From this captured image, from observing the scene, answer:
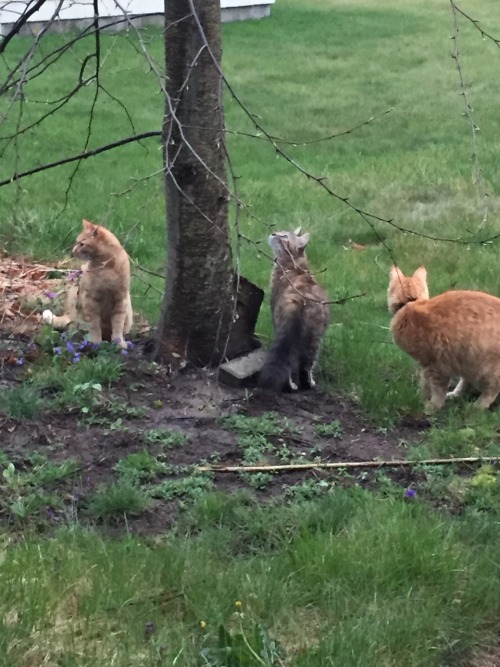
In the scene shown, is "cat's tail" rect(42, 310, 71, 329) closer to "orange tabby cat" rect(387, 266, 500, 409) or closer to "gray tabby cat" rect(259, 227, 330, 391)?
"gray tabby cat" rect(259, 227, 330, 391)

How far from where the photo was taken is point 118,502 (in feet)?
13.2

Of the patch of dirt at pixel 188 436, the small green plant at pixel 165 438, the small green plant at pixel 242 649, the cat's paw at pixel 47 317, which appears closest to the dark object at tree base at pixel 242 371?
the patch of dirt at pixel 188 436

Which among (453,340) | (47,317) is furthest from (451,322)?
(47,317)

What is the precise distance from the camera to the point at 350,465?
4516mm

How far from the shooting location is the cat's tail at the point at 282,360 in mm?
5293

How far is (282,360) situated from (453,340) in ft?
3.23

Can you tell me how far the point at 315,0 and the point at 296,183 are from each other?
18.2 meters

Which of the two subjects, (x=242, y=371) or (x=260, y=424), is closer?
(x=260, y=424)

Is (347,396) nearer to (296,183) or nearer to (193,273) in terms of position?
(193,273)

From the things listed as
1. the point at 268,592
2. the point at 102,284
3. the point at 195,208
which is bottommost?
the point at 268,592

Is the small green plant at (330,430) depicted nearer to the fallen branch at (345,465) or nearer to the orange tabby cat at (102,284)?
the fallen branch at (345,465)

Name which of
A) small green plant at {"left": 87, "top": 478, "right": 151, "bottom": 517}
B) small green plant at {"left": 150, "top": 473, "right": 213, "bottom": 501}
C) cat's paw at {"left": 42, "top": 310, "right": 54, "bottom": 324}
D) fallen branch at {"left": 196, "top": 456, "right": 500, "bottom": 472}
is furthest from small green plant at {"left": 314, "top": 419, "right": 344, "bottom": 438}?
cat's paw at {"left": 42, "top": 310, "right": 54, "bottom": 324}

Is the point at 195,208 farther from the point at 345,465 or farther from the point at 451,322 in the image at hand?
the point at 345,465

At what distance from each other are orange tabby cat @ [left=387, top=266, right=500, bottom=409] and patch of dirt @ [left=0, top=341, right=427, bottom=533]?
Result: 0.34 m
